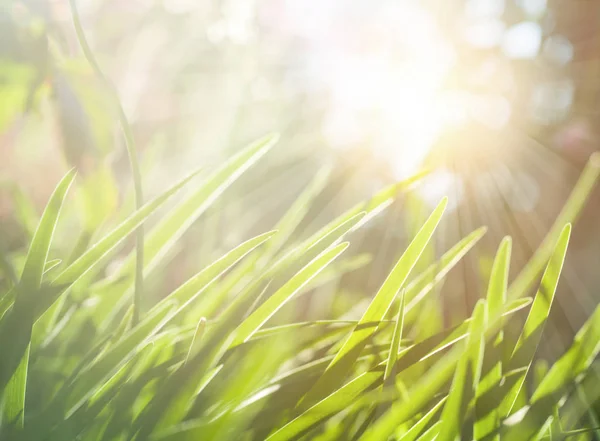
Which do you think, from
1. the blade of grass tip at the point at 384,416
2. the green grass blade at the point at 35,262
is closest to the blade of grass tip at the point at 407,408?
the blade of grass tip at the point at 384,416

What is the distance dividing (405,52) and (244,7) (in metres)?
0.72

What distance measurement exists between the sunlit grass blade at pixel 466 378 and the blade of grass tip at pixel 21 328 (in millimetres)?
120

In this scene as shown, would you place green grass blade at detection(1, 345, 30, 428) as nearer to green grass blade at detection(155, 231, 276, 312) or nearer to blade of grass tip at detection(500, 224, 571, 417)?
green grass blade at detection(155, 231, 276, 312)

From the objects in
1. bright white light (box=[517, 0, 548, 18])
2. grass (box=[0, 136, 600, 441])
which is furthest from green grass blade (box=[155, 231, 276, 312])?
bright white light (box=[517, 0, 548, 18])

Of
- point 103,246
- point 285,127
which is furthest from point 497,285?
point 285,127

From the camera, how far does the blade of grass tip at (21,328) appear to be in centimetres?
14

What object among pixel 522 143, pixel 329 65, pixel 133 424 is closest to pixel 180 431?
pixel 133 424

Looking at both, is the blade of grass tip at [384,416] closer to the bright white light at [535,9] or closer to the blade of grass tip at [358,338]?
the blade of grass tip at [358,338]

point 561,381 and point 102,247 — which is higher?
point 102,247

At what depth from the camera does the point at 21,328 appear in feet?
0.46

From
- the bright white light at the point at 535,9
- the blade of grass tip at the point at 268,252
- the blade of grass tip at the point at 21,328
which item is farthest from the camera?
the bright white light at the point at 535,9

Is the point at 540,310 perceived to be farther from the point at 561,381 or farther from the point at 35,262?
the point at 35,262

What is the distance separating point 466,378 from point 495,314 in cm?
3

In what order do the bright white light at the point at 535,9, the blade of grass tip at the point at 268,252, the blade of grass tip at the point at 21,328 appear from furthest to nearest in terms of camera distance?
the bright white light at the point at 535,9 < the blade of grass tip at the point at 268,252 < the blade of grass tip at the point at 21,328
